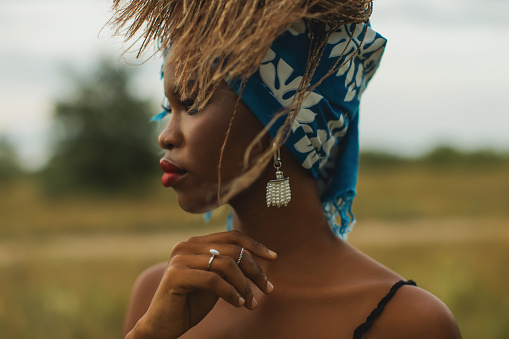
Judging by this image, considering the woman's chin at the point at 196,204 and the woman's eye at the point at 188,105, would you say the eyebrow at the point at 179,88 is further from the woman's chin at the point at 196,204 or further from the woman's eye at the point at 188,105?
the woman's chin at the point at 196,204

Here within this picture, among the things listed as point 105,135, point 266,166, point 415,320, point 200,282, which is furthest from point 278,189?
point 105,135

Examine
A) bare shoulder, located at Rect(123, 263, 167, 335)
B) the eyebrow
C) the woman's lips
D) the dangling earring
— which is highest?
the eyebrow

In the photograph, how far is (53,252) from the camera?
40.0ft

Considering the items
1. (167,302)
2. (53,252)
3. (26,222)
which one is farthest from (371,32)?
(26,222)

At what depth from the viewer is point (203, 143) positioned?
2148 millimetres

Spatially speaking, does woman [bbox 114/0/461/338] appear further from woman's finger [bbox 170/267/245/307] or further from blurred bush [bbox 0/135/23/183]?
blurred bush [bbox 0/135/23/183]

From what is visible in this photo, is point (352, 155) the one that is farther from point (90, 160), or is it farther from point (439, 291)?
point (90, 160)

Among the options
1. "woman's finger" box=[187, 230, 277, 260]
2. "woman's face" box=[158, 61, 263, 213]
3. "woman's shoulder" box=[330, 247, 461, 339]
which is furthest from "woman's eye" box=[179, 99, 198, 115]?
"woman's shoulder" box=[330, 247, 461, 339]

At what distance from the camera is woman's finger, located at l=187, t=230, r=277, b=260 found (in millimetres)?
2092

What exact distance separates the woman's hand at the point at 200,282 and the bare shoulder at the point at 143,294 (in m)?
0.59

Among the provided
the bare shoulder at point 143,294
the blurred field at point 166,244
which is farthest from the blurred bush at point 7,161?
the bare shoulder at point 143,294

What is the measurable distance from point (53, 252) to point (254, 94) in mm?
11118

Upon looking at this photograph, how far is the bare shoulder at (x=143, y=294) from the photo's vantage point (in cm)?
275

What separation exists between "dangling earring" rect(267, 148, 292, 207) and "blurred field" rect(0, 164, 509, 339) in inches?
22.0
